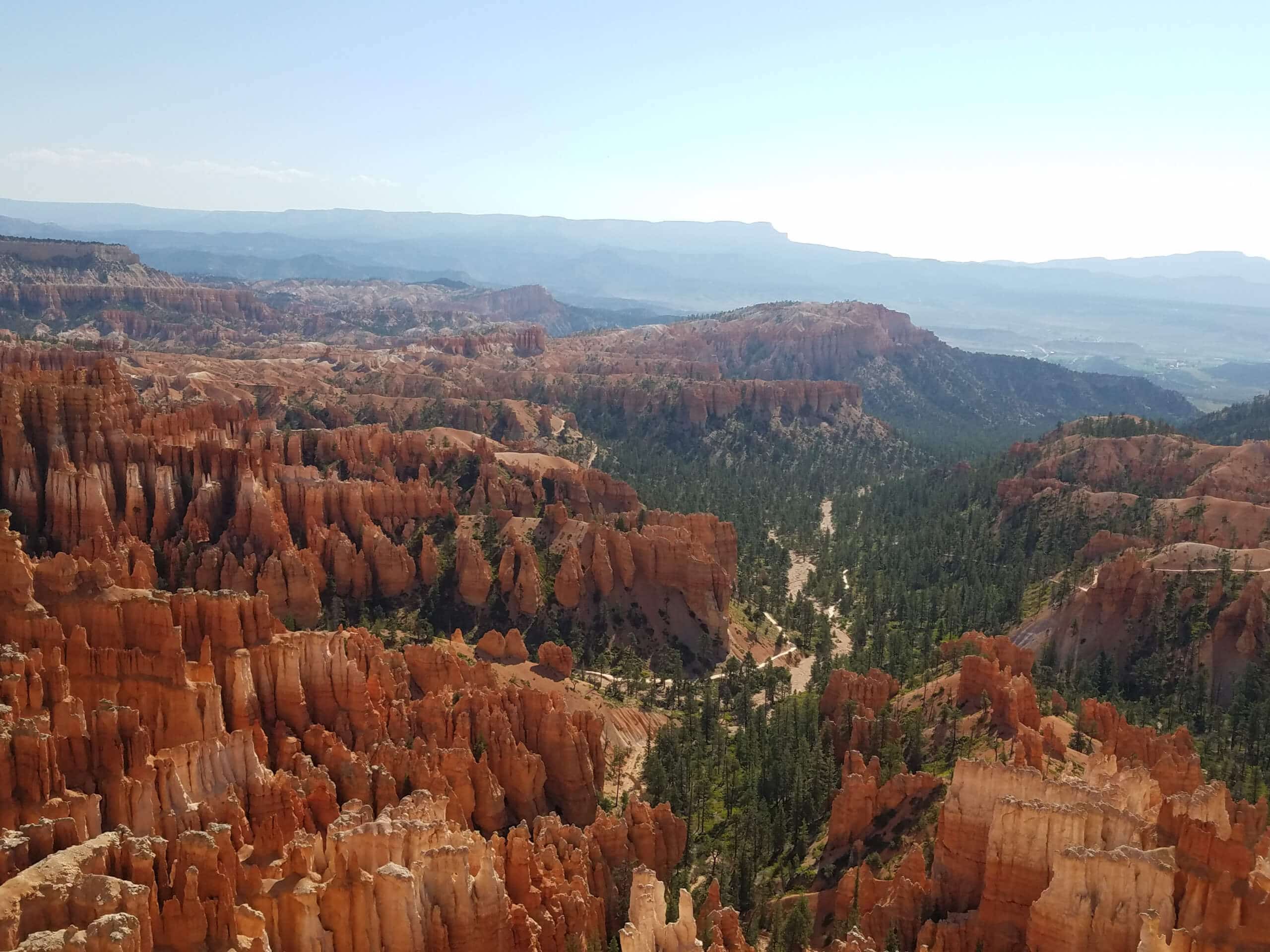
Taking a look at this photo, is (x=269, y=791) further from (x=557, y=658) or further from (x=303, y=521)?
(x=303, y=521)

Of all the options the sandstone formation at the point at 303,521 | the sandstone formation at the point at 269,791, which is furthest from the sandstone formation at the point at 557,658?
the sandstone formation at the point at 303,521

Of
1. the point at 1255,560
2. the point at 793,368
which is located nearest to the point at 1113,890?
the point at 1255,560

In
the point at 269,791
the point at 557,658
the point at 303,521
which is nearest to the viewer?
the point at 269,791

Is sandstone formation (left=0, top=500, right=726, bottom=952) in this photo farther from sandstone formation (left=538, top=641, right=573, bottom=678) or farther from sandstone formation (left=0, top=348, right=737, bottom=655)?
sandstone formation (left=0, top=348, right=737, bottom=655)

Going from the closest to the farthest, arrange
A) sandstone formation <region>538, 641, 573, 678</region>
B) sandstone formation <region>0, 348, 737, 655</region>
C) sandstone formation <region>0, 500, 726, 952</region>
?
sandstone formation <region>0, 500, 726, 952</region> → sandstone formation <region>538, 641, 573, 678</region> → sandstone formation <region>0, 348, 737, 655</region>

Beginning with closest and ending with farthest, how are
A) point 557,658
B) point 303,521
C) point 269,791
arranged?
point 269,791, point 557,658, point 303,521

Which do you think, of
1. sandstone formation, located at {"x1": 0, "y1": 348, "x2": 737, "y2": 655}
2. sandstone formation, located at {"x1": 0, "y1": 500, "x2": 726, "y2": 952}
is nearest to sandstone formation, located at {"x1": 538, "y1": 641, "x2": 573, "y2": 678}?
sandstone formation, located at {"x1": 0, "y1": 500, "x2": 726, "y2": 952}

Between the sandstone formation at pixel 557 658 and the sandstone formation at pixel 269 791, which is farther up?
the sandstone formation at pixel 269 791

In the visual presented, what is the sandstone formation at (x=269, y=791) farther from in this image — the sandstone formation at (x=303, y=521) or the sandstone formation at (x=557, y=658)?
the sandstone formation at (x=303, y=521)

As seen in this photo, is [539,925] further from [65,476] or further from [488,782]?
[65,476]

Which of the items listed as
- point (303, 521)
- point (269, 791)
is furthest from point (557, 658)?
point (269, 791)

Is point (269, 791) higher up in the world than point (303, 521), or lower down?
lower down
